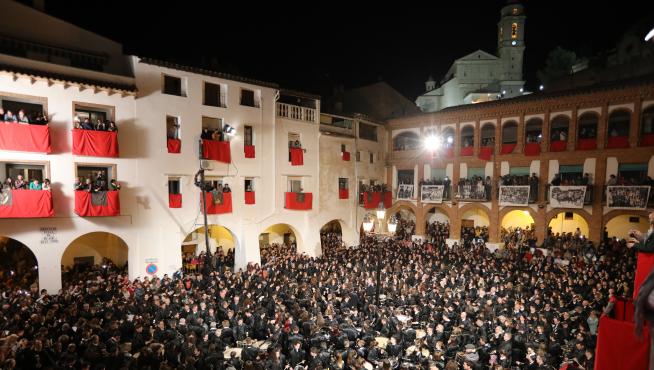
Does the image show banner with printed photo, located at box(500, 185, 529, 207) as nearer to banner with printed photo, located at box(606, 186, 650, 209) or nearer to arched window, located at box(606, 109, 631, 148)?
banner with printed photo, located at box(606, 186, 650, 209)

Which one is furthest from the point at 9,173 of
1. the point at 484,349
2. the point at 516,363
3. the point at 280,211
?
the point at 516,363

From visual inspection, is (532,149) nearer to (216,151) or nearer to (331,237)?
(331,237)

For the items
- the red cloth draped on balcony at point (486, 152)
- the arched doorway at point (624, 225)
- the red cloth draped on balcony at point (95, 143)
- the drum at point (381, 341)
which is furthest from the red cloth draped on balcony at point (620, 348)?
the red cloth draped on balcony at point (486, 152)

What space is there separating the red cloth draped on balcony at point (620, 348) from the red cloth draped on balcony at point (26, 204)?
19.3 metres

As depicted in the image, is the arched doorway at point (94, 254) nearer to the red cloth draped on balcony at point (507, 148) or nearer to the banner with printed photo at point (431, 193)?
the banner with printed photo at point (431, 193)

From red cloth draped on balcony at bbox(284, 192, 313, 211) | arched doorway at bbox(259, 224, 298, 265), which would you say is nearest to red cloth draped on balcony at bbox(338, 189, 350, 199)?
red cloth draped on balcony at bbox(284, 192, 313, 211)

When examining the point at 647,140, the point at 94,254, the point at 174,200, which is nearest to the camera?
the point at 174,200

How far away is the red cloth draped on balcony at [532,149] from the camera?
25.9 m

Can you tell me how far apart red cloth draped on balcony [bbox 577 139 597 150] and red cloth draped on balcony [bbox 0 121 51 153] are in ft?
101

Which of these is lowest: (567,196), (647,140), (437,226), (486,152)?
(437,226)

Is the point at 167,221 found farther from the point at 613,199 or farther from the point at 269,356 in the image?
the point at 613,199

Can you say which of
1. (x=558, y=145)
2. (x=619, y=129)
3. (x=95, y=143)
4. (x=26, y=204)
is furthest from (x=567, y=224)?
(x=26, y=204)

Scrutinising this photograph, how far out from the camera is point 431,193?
30.3 m

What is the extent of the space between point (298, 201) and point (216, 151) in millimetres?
6619
